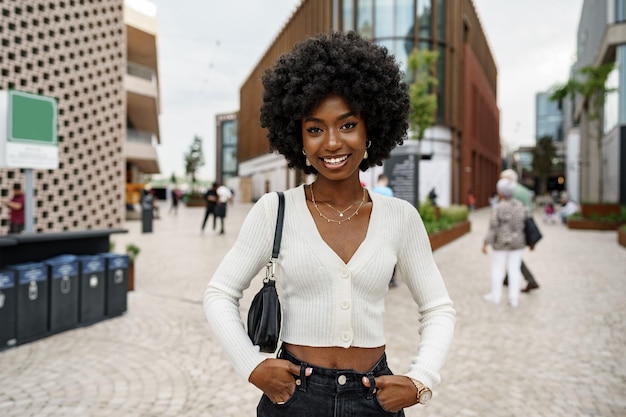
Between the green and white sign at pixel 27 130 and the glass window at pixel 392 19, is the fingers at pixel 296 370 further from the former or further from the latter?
the glass window at pixel 392 19

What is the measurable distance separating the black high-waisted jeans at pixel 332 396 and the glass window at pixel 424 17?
2897cm

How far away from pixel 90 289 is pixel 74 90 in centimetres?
554

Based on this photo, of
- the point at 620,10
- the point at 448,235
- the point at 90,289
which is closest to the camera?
the point at 90,289

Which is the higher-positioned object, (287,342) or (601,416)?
(287,342)

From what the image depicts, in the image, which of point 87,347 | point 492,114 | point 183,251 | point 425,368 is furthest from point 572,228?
point 492,114

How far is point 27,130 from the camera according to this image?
17.2 ft

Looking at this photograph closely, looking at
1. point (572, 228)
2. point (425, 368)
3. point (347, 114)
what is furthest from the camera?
point (572, 228)

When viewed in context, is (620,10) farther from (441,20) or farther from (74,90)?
(74,90)

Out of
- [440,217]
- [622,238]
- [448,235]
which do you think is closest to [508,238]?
[448,235]

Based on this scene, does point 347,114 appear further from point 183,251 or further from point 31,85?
point 183,251

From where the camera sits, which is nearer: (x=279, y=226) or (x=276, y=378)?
(x=276, y=378)

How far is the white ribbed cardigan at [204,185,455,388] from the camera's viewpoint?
1355mm

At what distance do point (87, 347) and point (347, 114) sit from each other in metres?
4.34

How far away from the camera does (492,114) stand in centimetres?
5181
